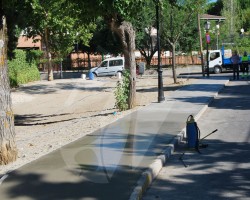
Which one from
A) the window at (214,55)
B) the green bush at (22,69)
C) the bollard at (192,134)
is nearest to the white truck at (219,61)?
the window at (214,55)

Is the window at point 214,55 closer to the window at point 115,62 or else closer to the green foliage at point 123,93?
the window at point 115,62

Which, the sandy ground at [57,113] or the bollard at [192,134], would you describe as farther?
the sandy ground at [57,113]

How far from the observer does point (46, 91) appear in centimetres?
3089

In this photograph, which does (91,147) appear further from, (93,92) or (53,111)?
(93,92)

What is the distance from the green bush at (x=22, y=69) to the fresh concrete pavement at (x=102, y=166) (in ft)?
78.2

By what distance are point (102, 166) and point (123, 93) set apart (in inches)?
370

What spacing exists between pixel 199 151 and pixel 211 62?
32.8 meters

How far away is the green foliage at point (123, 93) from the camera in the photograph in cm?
1647

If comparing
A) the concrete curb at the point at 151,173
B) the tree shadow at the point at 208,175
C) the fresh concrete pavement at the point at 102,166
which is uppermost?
the fresh concrete pavement at the point at 102,166

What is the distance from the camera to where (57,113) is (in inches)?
802

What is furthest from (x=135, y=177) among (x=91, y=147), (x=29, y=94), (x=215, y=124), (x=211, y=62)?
(x=211, y=62)

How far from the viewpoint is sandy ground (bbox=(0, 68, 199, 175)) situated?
1129 cm

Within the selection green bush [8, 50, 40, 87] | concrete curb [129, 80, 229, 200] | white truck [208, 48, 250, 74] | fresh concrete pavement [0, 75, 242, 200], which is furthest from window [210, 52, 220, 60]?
concrete curb [129, 80, 229, 200]

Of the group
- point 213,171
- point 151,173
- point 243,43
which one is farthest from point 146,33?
point 151,173
